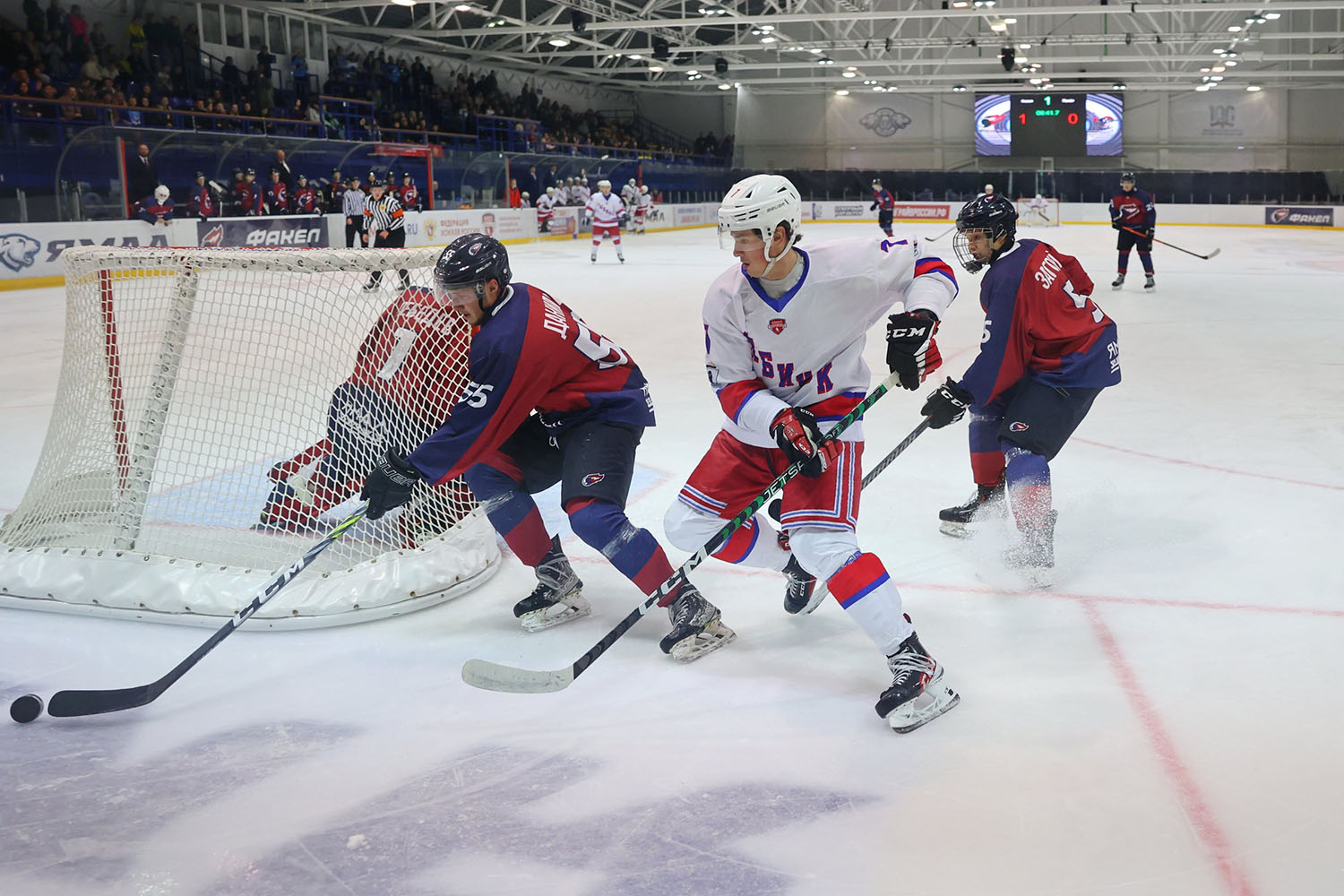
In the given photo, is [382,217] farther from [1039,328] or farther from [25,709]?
[25,709]

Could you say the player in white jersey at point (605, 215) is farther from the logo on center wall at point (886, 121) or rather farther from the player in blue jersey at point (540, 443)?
the logo on center wall at point (886, 121)

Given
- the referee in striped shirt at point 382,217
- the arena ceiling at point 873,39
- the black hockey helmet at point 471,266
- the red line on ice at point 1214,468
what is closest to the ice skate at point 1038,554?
the red line on ice at point 1214,468

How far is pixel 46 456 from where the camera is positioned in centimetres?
315

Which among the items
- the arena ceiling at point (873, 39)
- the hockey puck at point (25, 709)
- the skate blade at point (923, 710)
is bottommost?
the skate blade at point (923, 710)

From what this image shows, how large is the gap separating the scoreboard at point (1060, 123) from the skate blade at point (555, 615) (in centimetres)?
2850

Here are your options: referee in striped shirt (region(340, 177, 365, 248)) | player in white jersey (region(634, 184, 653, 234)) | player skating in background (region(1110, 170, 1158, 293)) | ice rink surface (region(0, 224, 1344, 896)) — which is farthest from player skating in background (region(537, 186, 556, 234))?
ice rink surface (region(0, 224, 1344, 896))

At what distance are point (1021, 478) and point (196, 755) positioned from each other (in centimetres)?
206

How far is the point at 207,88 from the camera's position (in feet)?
52.4

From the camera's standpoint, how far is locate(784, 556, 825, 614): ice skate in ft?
8.88

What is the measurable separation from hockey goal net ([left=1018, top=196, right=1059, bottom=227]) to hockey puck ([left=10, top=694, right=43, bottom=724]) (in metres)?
22.9

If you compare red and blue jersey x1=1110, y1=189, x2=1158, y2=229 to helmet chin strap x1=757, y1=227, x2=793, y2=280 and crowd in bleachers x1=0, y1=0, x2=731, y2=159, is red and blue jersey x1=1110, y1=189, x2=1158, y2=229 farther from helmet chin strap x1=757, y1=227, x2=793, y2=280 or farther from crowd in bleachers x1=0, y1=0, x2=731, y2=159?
crowd in bleachers x1=0, y1=0, x2=731, y2=159

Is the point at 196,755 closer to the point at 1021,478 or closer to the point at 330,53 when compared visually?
the point at 1021,478

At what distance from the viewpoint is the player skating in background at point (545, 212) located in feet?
63.5

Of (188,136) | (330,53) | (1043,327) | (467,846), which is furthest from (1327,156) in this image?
(467,846)
